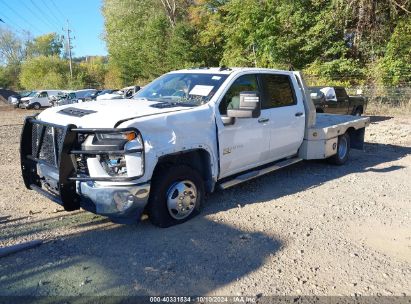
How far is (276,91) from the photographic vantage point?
6059 millimetres

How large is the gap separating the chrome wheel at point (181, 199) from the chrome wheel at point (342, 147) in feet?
14.1

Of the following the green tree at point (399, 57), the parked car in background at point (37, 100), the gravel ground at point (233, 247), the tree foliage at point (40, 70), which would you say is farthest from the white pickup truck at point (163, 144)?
the tree foliage at point (40, 70)

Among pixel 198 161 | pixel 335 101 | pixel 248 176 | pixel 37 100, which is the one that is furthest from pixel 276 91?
pixel 37 100

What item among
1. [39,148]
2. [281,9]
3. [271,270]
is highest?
[281,9]

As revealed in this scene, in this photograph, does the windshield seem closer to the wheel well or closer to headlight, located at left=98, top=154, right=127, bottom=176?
the wheel well

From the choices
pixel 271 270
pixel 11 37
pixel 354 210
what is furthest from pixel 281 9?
pixel 11 37

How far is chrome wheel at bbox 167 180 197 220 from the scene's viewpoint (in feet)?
14.6

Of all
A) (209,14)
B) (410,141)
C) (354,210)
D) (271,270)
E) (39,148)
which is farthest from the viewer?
(209,14)

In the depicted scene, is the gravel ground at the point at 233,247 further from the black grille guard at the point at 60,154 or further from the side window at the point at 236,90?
the side window at the point at 236,90

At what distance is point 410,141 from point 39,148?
10.2m

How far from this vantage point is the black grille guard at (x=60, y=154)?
3.95m

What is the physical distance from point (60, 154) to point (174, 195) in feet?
4.45

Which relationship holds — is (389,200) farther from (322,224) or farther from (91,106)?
(91,106)

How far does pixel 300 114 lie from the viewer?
647cm
